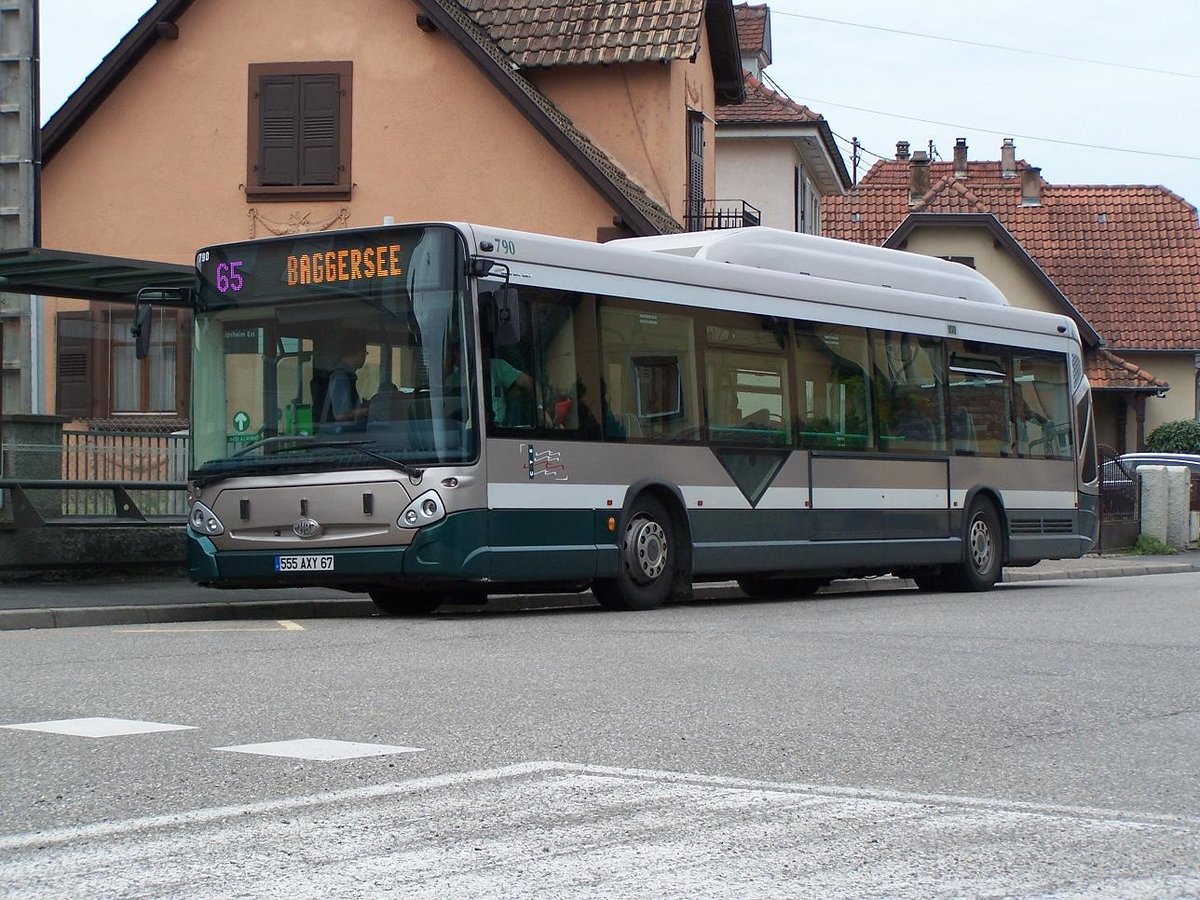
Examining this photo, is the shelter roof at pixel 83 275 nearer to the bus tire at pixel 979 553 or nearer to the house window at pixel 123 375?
the bus tire at pixel 979 553

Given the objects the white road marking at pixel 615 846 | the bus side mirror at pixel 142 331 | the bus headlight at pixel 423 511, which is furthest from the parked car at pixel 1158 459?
the white road marking at pixel 615 846

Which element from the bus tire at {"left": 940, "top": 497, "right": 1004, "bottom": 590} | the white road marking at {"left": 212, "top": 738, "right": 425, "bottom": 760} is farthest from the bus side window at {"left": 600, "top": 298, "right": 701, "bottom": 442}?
the white road marking at {"left": 212, "top": 738, "right": 425, "bottom": 760}

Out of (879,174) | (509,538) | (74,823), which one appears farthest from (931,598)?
(879,174)

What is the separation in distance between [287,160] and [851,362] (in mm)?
12958

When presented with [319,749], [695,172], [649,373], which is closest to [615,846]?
[319,749]

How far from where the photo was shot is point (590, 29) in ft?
97.9

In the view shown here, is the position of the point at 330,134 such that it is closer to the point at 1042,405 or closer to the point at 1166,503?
the point at 1042,405

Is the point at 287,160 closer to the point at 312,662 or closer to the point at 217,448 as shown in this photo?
the point at 217,448

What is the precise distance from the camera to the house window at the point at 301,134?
28844 mm

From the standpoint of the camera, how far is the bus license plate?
1444 centimetres

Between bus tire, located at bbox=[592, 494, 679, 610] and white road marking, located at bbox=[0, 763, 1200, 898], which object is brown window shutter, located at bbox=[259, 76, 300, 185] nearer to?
bus tire, located at bbox=[592, 494, 679, 610]

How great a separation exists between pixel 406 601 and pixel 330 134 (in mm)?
13878

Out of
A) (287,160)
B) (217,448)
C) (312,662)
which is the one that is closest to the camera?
(312,662)

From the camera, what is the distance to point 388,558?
14211mm
